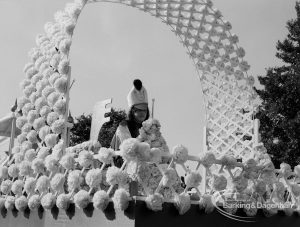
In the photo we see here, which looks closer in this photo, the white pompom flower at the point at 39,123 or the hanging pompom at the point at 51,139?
the hanging pompom at the point at 51,139

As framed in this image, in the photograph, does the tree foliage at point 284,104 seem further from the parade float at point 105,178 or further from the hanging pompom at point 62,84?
the hanging pompom at point 62,84

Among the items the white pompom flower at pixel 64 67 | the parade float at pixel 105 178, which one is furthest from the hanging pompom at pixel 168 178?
the white pompom flower at pixel 64 67

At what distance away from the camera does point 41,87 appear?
5469mm

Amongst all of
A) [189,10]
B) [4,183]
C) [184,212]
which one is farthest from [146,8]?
[184,212]

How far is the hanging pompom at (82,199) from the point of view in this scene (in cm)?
416

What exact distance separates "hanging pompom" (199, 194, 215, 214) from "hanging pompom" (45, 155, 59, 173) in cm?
160

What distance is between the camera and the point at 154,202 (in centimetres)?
381

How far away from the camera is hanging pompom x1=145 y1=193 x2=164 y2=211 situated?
3811 mm

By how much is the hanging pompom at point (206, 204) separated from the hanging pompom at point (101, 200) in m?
0.97

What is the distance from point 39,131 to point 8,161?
117 cm

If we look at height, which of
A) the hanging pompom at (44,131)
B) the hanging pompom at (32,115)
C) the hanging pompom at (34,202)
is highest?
the hanging pompom at (32,115)

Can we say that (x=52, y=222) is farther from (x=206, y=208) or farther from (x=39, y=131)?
(x=206, y=208)

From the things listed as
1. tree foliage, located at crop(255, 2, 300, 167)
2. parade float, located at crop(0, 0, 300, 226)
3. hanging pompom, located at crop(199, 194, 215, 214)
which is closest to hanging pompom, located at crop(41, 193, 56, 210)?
parade float, located at crop(0, 0, 300, 226)

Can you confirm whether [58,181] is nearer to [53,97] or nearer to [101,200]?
[101,200]
